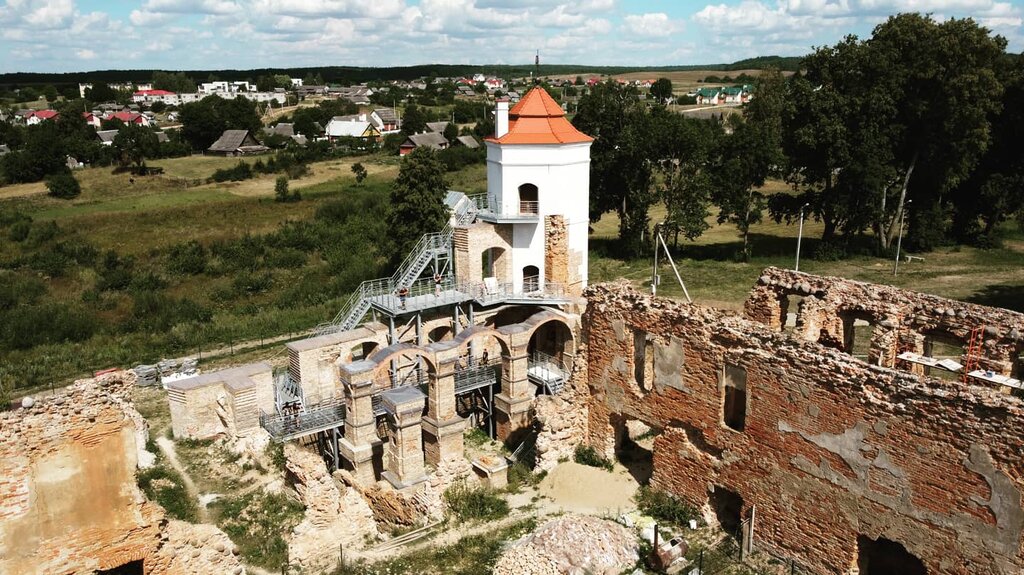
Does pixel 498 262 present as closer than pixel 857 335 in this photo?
Yes

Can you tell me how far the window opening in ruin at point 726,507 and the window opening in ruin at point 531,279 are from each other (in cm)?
1210

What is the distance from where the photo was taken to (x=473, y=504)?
17531 mm

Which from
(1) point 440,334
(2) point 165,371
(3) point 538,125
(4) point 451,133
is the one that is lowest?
(2) point 165,371

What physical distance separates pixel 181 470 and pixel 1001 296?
35160mm

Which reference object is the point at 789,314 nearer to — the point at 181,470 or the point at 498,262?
the point at 498,262

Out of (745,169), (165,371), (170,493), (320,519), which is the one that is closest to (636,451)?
(320,519)

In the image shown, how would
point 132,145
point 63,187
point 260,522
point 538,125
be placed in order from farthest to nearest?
point 132,145 < point 63,187 < point 538,125 < point 260,522

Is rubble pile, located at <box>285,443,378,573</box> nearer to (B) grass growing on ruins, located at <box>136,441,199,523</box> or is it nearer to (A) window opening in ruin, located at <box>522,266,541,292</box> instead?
(B) grass growing on ruins, located at <box>136,441,199,523</box>

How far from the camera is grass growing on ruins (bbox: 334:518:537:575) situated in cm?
1488

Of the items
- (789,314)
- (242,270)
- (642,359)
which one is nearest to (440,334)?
(642,359)

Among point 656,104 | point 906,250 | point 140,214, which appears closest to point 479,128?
point 140,214

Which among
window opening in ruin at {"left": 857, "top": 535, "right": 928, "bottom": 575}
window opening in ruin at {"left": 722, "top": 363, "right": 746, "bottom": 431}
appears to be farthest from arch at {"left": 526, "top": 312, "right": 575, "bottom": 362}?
window opening in ruin at {"left": 857, "top": 535, "right": 928, "bottom": 575}

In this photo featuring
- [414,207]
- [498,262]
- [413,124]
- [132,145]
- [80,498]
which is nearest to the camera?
[80,498]

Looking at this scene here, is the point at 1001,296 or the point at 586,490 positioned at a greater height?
the point at 1001,296
